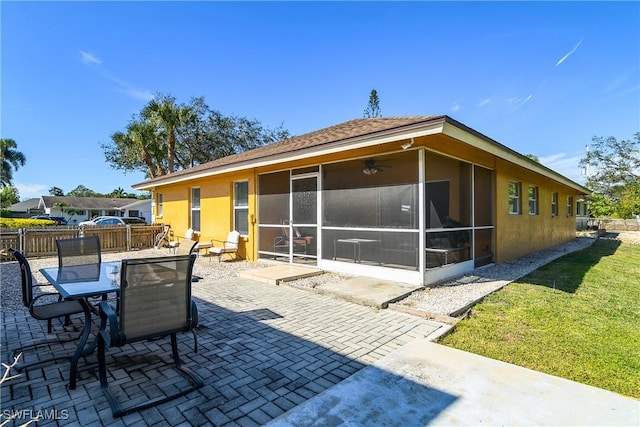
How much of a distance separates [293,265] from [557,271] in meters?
6.79

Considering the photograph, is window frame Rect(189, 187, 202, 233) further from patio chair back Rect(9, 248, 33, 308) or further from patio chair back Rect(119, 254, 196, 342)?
patio chair back Rect(119, 254, 196, 342)

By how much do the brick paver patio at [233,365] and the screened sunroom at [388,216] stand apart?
6.29 feet

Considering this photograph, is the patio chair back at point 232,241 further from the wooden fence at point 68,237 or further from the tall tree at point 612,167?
the tall tree at point 612,167

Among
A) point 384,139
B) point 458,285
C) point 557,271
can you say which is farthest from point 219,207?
point 557,271

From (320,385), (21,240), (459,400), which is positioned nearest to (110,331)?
(320,385)

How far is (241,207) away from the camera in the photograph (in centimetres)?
1024

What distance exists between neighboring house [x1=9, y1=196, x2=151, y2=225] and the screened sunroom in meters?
43.1

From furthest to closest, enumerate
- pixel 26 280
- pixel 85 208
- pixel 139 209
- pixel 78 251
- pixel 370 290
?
1. pixel 85 208
2. pixel 139 209
3. pixel 370 290
4. pixel 78 251
5. pixel 26 280

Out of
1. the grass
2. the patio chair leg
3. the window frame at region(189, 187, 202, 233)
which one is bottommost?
the grass

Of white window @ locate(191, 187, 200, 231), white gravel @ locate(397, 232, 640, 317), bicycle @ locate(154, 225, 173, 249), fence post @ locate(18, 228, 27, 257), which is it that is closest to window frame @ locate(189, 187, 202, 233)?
white window @ locate(191, 187, 200, 231)

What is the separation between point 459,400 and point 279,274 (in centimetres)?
524

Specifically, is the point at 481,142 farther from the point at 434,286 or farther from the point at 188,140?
the point at 188,140

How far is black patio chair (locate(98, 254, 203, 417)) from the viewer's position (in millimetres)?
2475

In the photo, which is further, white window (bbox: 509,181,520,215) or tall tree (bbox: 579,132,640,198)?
tall tree (bbox: 579,132,640,198)
